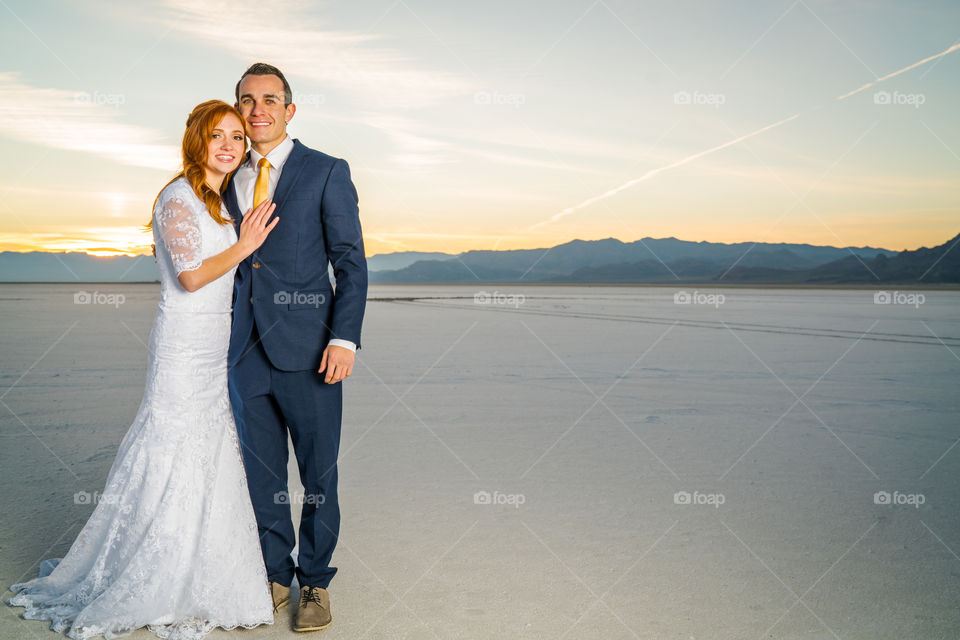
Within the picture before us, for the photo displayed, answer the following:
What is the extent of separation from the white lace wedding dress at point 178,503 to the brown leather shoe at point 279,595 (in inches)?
5.3

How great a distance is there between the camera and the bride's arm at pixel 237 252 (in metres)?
2.84

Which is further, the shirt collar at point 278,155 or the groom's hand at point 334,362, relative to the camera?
the shirt collar at point 278,155

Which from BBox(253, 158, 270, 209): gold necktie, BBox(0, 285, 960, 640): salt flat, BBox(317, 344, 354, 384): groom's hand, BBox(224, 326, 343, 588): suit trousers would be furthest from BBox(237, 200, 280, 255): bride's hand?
BBox(0, 285, 960, 640): salt flat

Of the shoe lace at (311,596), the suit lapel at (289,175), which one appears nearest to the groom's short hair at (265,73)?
the suit lapel at (289,175)

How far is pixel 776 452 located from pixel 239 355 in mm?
3993

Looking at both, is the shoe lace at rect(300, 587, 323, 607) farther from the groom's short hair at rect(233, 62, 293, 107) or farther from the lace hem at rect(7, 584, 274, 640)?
the groom's short hair at rect(233, 62, 293, 107)

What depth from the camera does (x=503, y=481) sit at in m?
4.62

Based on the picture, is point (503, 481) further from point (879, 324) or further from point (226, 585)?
point (879, 324)

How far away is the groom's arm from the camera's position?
9.64ft

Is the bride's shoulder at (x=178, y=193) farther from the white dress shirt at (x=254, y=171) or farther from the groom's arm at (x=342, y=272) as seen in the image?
the groom's arm at (x=342, y=272)

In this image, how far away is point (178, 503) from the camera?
9.45 ft

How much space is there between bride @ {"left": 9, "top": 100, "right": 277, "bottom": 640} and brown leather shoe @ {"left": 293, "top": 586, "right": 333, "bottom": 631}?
135 millimetres

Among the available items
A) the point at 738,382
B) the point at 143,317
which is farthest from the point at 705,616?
the point at 143,317

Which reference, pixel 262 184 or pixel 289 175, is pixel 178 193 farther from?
pixel 289 175
